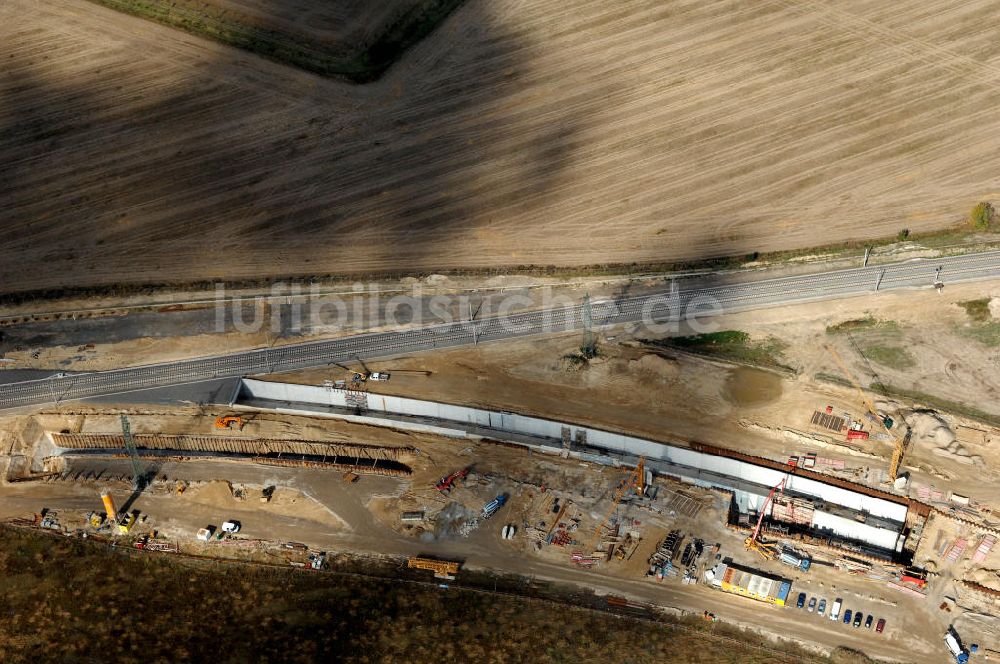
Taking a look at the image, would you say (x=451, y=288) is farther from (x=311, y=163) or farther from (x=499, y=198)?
(x=311, y=163)

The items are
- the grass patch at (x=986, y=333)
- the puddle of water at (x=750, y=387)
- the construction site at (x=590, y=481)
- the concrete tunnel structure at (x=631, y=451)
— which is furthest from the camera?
the grass patch at (x=986, y=333)

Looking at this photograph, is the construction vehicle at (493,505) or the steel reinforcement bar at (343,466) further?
the steel reinforcement bar at (343,466)

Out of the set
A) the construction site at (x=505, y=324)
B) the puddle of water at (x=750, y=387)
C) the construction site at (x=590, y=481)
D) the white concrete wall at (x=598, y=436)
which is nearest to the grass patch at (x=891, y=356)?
A: the construction site at (x=505, y=324)

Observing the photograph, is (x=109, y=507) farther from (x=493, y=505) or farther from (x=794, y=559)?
(x=794, y=559)

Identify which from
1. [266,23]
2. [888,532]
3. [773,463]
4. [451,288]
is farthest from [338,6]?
[888,532]

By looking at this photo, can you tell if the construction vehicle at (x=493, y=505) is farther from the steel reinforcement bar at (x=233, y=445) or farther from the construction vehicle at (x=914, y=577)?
the construction vehicle at (x=914, y=577)

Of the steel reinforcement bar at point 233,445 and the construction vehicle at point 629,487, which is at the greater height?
the construction vehicle at point 629,487

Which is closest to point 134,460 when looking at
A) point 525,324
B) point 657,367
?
point 525,324
